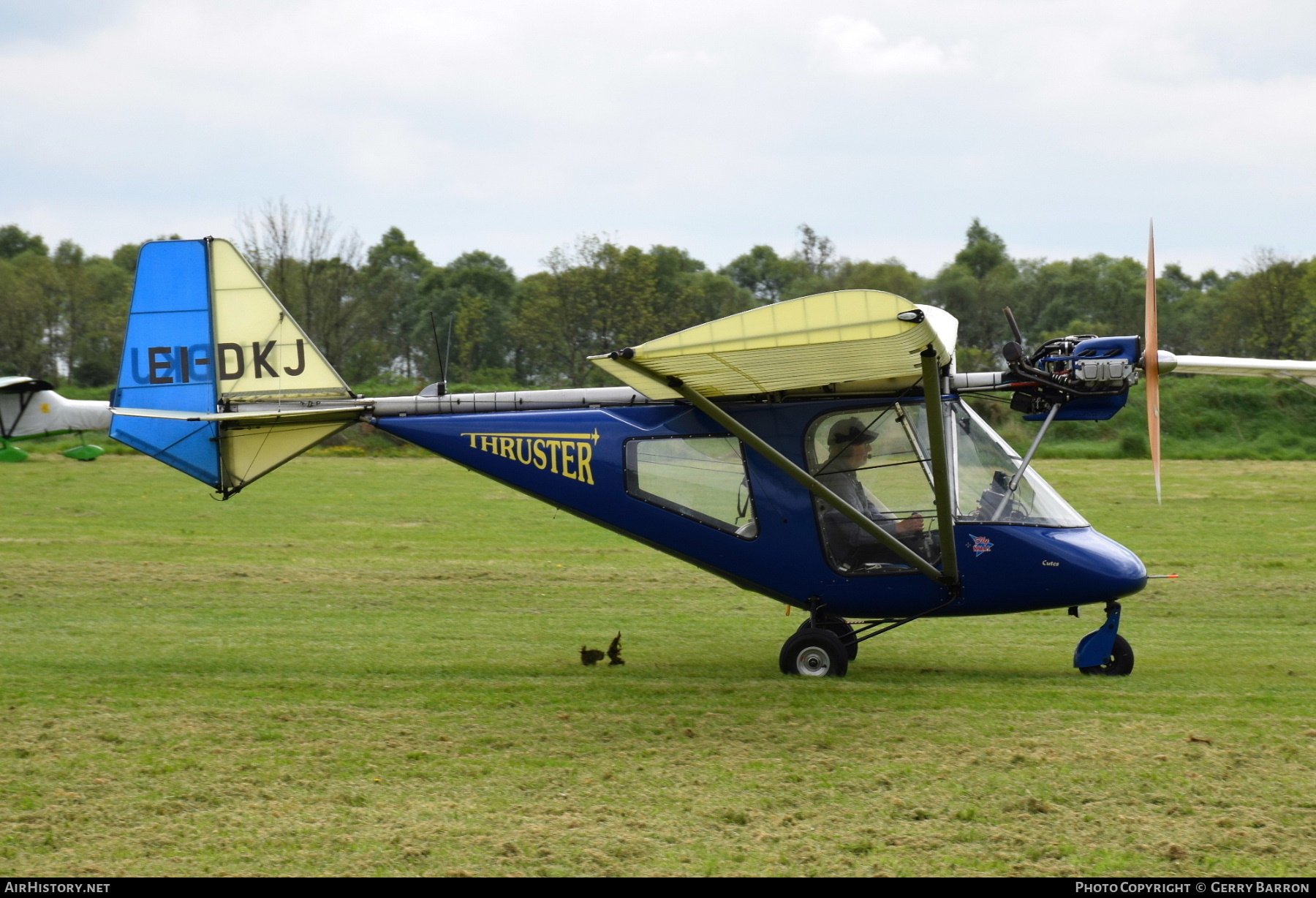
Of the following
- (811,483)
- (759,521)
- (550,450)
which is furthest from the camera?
(550,450)

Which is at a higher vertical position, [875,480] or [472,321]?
[472,321]

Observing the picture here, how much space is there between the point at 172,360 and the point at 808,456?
5.56 m

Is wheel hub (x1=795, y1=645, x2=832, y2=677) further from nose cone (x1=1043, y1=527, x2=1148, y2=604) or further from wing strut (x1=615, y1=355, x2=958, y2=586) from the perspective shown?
nose cone (x1=1043, y1=527, x2=1148, y2=604)

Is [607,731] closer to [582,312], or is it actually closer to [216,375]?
[216,375]

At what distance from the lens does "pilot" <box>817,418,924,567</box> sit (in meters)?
8.63

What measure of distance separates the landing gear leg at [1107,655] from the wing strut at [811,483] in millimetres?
1424

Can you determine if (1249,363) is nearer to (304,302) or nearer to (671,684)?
(671,684)

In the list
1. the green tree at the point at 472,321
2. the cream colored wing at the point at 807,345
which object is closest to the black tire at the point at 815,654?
the cream colored wing at the point at 807,345

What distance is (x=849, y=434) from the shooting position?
8672 mm

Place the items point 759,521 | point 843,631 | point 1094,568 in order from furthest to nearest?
point 843,631, point 759,521, point 1094,568

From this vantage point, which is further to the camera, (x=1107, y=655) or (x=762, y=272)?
(x=762, y=272)

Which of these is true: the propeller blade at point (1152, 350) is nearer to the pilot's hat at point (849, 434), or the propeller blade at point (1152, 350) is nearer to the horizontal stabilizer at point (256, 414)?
the pilot's hat at point (849, 434)

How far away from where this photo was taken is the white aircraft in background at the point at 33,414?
32.0 ft

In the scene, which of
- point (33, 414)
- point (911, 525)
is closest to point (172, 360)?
point (33, 414)
